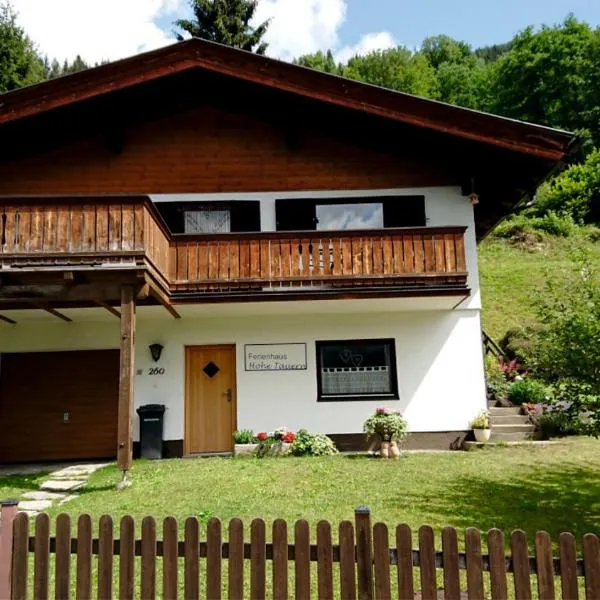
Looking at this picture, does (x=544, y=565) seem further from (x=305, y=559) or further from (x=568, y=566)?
(x=305, y=559)

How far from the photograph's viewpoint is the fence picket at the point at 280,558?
3477 mm

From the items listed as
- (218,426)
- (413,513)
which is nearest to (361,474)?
(413,513)

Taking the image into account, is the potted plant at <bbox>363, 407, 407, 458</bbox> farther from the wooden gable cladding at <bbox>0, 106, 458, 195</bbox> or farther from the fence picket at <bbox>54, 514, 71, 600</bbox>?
the fence picket at <bbox>54, 514, 71, 600</bbox>

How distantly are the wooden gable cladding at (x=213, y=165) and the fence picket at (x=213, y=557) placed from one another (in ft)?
33.3

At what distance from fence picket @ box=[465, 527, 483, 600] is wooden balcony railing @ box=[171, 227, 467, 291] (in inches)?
327

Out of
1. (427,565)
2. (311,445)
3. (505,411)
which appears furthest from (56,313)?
(427,565)

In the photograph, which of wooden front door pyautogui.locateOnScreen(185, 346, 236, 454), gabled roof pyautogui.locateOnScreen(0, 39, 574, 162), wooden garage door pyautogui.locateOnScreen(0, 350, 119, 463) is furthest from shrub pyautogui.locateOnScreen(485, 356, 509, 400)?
wooden garage door pyautogui.locateOnScreen(0, 350, 119, 463)

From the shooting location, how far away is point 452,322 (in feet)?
41.3

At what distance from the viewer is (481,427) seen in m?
11.9

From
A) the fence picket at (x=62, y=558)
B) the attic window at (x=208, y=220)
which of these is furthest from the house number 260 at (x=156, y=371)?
the fence picket at (x=62, y=558)

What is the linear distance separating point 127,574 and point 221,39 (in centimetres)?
3039

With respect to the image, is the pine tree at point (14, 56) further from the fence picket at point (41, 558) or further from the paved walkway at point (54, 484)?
the fence picket at point (41, 558)

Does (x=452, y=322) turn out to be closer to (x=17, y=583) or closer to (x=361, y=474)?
(x=361, y=474)

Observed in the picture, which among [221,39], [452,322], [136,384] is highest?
[221,39]
